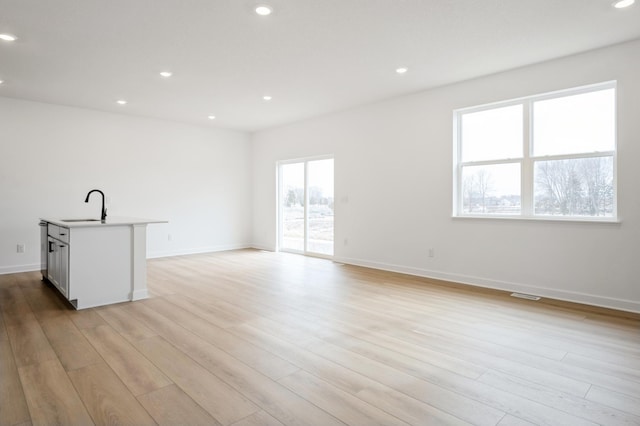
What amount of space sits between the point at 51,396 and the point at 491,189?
191 inches

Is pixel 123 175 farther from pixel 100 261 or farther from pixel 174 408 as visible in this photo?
pixel 174 408

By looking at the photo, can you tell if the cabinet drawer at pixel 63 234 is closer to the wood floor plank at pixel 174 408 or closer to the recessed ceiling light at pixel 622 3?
the wood floor plank at pixel 174 408

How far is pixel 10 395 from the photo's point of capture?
2.09 meters

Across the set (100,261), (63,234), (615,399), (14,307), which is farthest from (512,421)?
(14,307)

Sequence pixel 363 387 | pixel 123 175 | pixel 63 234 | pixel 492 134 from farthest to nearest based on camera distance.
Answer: pixel 123 175 → pixel 492 134 → pixel 63 234 → pixel 363 387

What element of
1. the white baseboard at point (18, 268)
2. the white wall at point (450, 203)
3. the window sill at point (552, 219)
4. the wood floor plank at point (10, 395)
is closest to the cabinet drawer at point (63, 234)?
the wood floor plank at point (10, 395)

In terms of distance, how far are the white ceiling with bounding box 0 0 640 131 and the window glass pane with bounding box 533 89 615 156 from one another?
554mm

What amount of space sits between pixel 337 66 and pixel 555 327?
3519 mm

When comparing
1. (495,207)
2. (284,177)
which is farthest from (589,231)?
(284,177)

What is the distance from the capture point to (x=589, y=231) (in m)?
3.95

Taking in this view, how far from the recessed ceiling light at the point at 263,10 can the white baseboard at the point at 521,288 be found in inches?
154

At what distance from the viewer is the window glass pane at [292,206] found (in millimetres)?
7637

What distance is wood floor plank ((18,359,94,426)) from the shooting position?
1.87m

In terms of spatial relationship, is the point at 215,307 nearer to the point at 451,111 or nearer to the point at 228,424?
the point at 228,424
